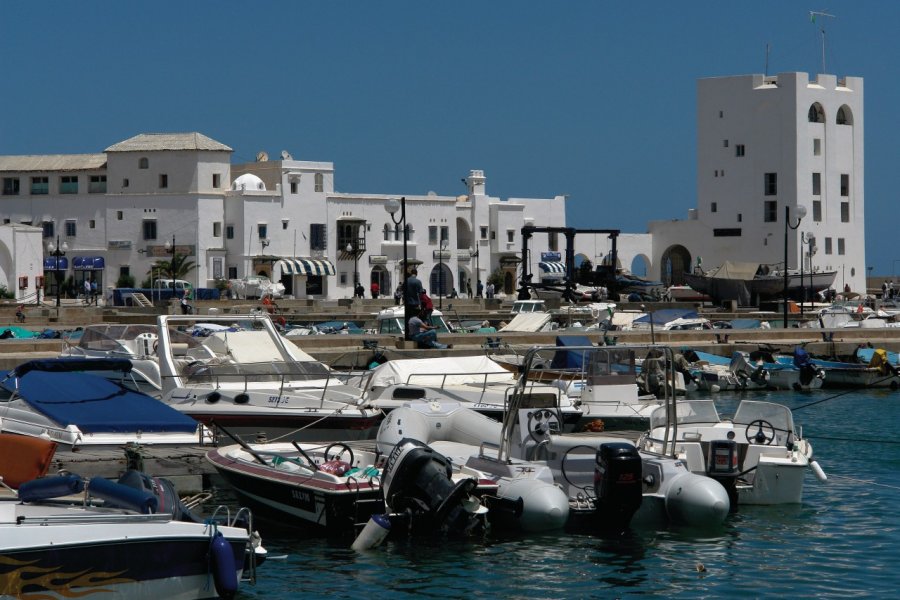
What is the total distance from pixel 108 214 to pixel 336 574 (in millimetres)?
60606

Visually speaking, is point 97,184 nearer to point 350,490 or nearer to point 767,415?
point 767,415

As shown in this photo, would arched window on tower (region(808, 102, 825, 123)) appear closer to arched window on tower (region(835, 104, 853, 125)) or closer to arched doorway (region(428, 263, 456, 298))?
arched window on tower (region(835, 104, 853, 125))

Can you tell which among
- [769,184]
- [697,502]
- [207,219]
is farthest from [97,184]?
[697,502]

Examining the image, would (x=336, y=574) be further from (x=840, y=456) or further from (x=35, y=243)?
(x=35, y=243)

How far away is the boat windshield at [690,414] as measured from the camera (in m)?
15.8

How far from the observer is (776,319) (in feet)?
158

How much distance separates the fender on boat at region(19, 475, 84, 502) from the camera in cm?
1023

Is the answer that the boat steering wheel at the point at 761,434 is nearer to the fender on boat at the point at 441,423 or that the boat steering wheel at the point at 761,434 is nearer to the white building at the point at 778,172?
the fender on boat at the point at 441,423

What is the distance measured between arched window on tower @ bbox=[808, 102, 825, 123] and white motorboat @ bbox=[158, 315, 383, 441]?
214 ft

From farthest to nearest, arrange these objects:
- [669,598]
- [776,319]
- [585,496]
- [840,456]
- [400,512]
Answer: [776,319], [840,456], [585,496], [400,512], [669,598]

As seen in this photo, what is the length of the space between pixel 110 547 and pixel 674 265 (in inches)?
3001

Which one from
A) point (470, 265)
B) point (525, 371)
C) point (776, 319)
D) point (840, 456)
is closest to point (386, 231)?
point (470, 265)

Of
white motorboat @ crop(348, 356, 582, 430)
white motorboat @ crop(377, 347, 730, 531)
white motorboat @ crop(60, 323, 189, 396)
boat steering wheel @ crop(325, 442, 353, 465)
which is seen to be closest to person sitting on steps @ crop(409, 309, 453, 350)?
white motorboat @ crop(348, 356, 582, 430)

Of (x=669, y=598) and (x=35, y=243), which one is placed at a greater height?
(x=35, y=243)
